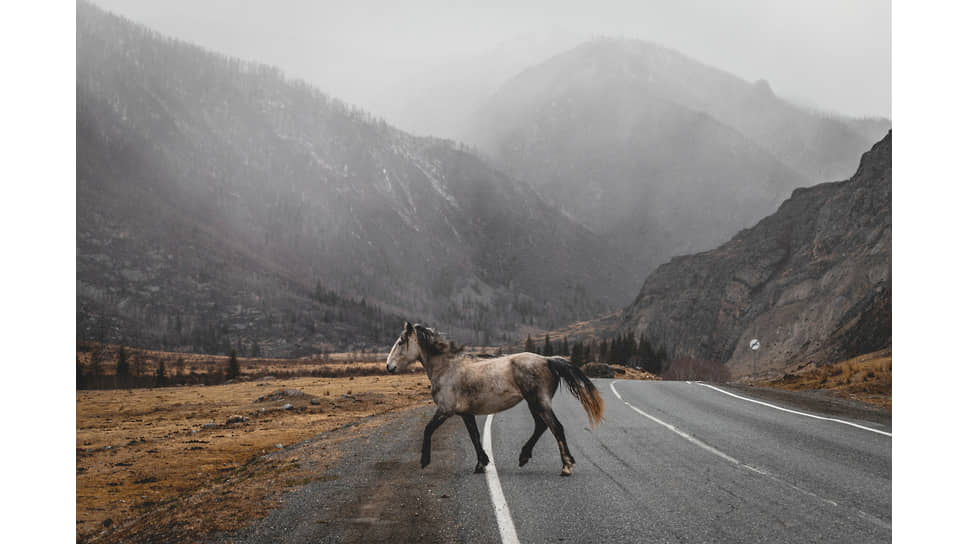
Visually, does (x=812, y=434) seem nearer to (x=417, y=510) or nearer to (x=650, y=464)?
(x=650, y=464)

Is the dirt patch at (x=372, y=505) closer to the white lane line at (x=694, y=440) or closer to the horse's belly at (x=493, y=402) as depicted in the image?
the horse's belly at (x=493, y=402)

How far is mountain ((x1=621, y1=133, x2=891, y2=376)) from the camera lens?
56.8 metres

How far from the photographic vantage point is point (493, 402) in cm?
830

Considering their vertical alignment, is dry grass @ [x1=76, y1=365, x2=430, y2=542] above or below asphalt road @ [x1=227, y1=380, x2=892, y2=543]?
below

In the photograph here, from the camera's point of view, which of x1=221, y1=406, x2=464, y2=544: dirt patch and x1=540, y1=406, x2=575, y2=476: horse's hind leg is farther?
x1=540, y1=406, x2=575, y2=476: horse's hind leg

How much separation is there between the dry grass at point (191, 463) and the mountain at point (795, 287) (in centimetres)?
4022

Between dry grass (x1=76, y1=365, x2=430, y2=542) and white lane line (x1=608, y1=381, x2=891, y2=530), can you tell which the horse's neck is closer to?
dry grass (x1=76, y1=365, x2=430, y2=542)

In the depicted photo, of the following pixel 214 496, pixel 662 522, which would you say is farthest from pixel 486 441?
pixel 662 522

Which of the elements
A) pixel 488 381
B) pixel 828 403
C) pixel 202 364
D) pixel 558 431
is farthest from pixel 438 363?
pixel 202 364

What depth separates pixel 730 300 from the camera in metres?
96.4

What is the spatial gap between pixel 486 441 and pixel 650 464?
3.56 m

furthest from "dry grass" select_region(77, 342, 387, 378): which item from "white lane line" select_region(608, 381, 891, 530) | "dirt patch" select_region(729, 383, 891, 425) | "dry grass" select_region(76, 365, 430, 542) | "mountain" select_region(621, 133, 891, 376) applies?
"white lane line" select_region(608, 381, 891, 530)

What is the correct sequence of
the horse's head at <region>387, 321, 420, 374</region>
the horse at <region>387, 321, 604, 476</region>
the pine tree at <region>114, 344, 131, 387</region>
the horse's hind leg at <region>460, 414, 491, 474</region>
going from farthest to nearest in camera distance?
1. the pine tree at <region>114, 344, 131, 387</region>
2. the horse's head at <region>387, 321, 420, 374</region>
3. the horse's hind leg at <region>460, 414, 491, 474</region>
4. the horse at <region>387, 321, 604, 476</region>

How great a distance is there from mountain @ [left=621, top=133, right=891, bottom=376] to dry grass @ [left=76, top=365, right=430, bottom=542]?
132ft
